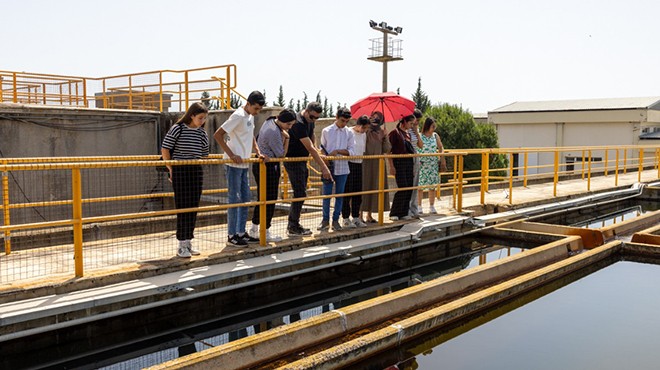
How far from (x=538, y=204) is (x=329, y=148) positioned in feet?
19.1

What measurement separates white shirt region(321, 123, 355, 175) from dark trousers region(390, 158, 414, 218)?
101cm

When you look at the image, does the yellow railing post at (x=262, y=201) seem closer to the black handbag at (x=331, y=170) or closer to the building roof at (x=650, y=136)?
the black handbag at (x=331, y=170)

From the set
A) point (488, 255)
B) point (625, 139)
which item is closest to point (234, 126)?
point (488, 255)

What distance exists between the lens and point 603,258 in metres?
8.05

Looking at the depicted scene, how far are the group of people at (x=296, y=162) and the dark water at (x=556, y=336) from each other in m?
2.31

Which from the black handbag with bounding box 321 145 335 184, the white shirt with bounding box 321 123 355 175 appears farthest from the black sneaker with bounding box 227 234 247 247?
the white shirt with bounding box 321 123 355 175

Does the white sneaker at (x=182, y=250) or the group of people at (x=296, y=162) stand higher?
the group of people at (x=296, y=162)

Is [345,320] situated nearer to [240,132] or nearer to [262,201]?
[262,201]

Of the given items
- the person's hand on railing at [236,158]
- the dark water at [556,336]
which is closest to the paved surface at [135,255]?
the person's hand on railing at [236,158]

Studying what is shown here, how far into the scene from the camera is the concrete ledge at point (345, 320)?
3.98 metres

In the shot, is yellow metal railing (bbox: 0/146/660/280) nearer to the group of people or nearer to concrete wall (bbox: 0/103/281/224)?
concrete wall (bbox: 0/103/281/224)

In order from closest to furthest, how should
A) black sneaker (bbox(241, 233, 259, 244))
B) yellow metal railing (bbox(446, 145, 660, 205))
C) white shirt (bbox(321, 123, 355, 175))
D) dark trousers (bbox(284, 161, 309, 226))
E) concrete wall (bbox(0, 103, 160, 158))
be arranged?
black sneaker (bbox(241, 233, 259, 244)) < dark trousers (bbox(284, 161, 309, 226)) < white shirt (bbox(321, 123, 355, 175)) < yellow metal railing (bbox(446, 145, 660, 205)) < concrete wall (bbox(0, 103, 160, 158))

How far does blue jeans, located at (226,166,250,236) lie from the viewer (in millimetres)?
6160

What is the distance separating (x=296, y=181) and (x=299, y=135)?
540 mm
